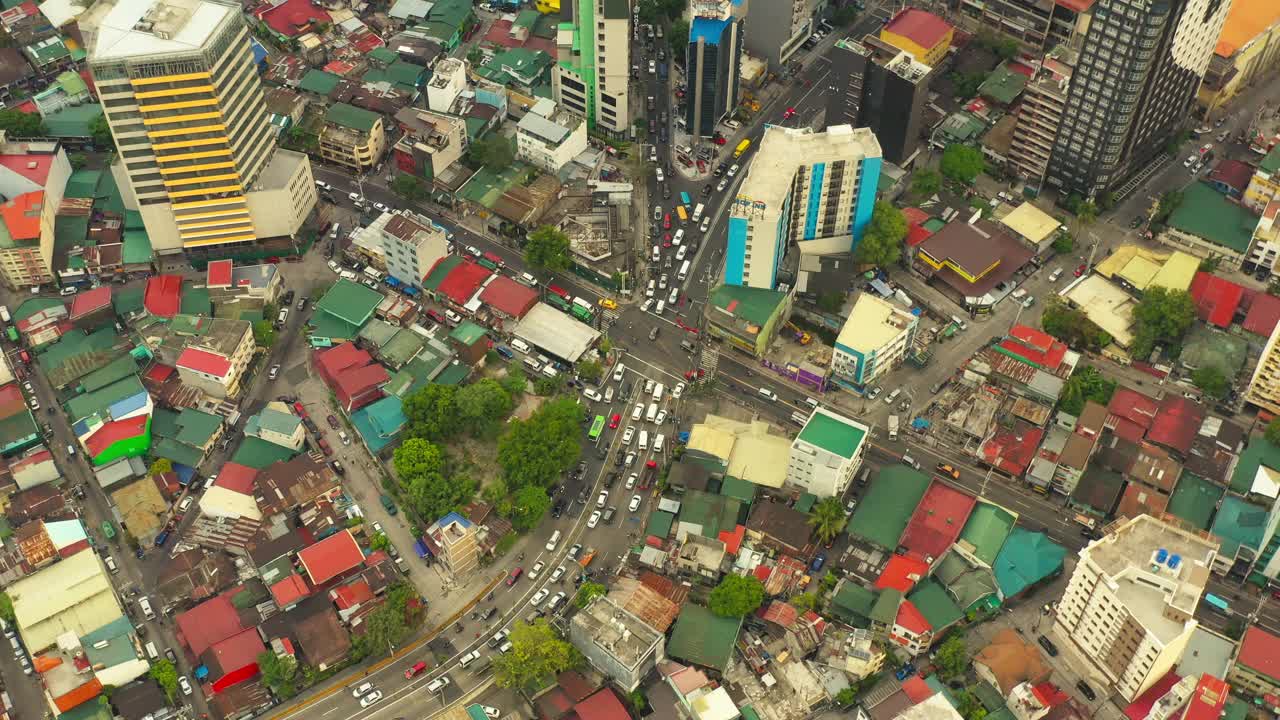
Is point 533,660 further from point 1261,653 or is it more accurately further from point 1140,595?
point 1261,653

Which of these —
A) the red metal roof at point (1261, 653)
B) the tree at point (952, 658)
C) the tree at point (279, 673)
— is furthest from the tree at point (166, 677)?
the red metal roof at point (1261, 653)

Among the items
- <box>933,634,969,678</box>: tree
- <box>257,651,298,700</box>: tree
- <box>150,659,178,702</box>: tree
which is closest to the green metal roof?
<box>933,634,969,678</box>: tree

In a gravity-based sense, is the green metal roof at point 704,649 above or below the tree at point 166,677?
above

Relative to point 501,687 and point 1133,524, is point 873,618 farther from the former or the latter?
point 501,687

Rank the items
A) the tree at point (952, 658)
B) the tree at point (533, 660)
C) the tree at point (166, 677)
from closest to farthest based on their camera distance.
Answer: the tree at point (533, 660)
the tree at point (952, 658)
the tree at point (166, 677)

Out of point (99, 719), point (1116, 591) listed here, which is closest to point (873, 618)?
point (1116, 591)

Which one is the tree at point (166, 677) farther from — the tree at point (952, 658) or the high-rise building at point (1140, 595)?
the high-rise building at point (1140, 595)

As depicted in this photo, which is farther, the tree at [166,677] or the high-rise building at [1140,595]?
the tree at [166,677]
